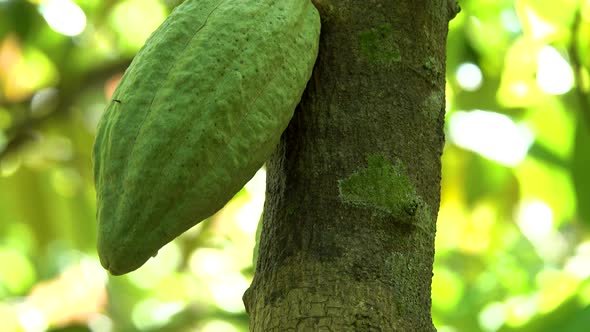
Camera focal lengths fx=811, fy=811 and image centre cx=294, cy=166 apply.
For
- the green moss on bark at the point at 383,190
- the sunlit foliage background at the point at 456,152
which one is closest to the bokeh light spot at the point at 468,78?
the sunlit foliage background at the point at 456,152

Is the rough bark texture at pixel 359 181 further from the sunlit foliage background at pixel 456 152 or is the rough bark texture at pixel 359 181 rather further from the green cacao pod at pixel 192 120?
the sunlit foliage background at pixel 456 152

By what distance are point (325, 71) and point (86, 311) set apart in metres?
2.26

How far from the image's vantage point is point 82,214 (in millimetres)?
2539

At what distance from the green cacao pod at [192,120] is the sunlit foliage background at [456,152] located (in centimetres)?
108

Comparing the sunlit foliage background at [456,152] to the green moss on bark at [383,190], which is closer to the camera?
the green moss on bark at [383,190]

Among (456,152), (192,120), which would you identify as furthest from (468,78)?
(192,120)

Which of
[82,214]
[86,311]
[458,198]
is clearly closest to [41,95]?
Answer: [82,214]

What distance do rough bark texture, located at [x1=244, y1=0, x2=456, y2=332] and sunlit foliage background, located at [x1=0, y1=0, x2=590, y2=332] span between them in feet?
2.93

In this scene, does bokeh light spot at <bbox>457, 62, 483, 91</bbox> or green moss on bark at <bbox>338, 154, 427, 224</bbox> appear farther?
bokeh light spot at <bbox>457, 62, 483, 91</bbox>

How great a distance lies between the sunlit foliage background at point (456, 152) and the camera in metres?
2.13

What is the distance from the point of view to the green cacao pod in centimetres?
94

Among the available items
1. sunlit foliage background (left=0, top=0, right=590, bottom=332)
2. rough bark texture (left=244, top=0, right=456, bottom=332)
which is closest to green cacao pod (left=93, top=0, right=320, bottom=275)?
rough bark texture (left=244, top=0, right=456, bottom=332)

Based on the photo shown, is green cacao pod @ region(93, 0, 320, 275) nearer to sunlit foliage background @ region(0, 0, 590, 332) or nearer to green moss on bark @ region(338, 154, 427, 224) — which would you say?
green moss on bark @ region(338, 154, 427, 224)

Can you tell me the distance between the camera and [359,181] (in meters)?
→ 1.02
